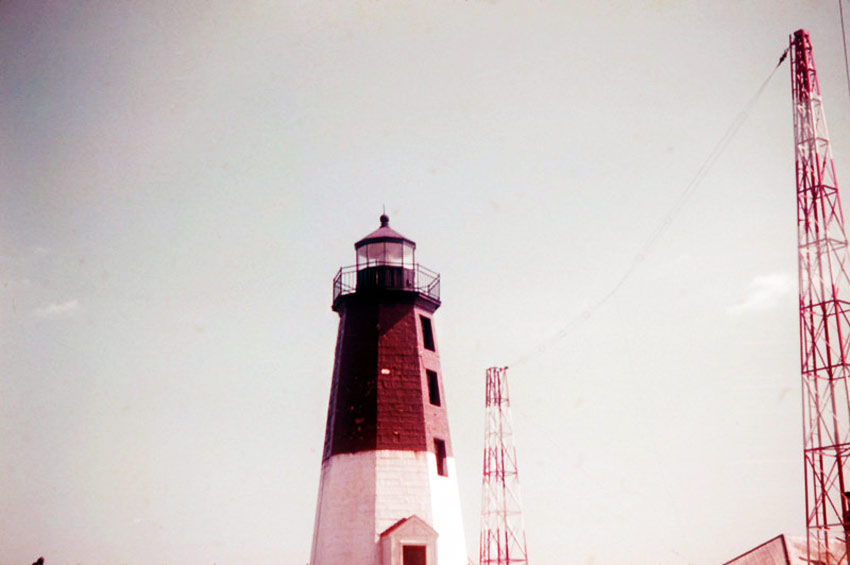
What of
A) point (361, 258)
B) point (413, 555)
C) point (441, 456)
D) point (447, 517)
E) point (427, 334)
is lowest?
point (413, 555)

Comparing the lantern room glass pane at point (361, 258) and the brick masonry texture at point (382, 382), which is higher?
the lantern room glass pane at point (361, 258)

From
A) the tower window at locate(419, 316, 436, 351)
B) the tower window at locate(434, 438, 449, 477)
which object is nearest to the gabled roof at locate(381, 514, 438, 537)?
the tower window at locate(434, 438, 449, 477)

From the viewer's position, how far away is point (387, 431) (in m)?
30.2

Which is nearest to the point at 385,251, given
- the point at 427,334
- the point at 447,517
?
the point at 427,334

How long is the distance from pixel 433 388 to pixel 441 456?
2937mm

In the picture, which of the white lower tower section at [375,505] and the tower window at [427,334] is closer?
the white lower tower section at [375,505]

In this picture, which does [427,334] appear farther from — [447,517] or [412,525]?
[412,525]

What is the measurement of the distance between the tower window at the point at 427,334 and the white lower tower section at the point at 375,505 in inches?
204

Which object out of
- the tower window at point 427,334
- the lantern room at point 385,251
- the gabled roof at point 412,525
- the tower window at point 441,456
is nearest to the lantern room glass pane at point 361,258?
the lantern room at point 385,251

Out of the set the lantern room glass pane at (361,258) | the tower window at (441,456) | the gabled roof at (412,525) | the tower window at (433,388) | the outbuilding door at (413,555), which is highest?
the lantern room glass pane at (361,258)

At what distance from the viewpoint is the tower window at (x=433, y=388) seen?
32434mm

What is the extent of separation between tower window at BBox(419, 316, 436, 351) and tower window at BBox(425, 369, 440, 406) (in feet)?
4.20

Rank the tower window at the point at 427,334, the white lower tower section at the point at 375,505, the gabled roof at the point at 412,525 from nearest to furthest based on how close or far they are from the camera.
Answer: the gabled roof at the point at 412,525 → the white lower tower section at the point at 375,505 → the tower window at the point at 427,334

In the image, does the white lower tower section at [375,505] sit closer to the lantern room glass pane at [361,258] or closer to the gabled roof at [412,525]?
the gabled roof at [412,525]
